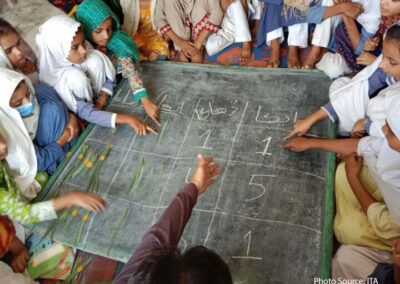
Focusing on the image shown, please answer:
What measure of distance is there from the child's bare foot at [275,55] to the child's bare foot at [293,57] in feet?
0.31

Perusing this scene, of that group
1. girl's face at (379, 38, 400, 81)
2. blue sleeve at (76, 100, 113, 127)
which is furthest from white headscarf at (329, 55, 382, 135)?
blue sleeve at (76, 100, 113, 127)

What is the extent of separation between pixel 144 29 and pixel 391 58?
210 cm

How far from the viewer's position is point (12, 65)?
208 centimetres

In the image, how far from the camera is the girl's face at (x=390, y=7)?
1988 mm

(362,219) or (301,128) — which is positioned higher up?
(301,128)

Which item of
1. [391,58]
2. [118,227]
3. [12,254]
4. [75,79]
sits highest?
[391,58]

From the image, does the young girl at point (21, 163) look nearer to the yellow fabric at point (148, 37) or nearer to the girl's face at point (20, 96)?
the girl's face at point (20, 96)

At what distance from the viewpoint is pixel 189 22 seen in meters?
2.90

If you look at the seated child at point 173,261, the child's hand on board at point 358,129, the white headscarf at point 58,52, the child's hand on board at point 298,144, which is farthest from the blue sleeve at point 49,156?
the child's hand on board at point 358,129

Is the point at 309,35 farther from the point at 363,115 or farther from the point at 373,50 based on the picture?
the point at 363,115

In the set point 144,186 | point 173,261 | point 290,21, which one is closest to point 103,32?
point 144,186

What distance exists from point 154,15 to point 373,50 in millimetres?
1725

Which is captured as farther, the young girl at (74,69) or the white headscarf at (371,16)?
the white headscarf at (371,16)

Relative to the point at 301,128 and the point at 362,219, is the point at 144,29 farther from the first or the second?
the point at 362,219
